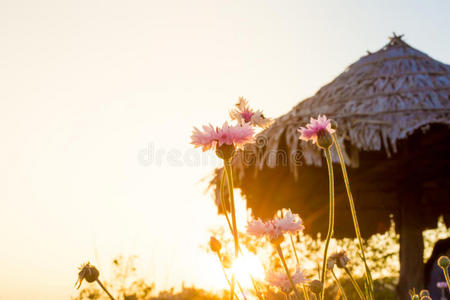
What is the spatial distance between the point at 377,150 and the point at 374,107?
48cm

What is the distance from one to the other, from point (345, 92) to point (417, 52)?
4.94ft

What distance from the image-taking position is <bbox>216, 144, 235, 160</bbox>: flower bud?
1100 mm

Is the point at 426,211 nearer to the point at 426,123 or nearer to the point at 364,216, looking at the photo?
the point at 364,216

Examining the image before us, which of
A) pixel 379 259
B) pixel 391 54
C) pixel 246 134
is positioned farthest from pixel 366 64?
pixel 246 134

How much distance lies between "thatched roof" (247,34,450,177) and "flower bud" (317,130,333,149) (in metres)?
3.28

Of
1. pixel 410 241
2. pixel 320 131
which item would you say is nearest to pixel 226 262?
pixel 320 131

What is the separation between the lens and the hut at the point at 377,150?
495 cm

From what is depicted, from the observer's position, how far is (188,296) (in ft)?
23.8

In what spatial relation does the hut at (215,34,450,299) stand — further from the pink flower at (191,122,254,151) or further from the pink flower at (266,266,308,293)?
the pink flower at (191,122,254,151)

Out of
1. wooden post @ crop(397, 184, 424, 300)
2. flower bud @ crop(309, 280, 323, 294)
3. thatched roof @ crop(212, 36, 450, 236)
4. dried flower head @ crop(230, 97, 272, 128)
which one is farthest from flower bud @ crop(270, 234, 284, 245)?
wooden post @ crop(397, 184, 424, 300)

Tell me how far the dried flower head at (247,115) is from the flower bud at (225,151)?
1.18ft

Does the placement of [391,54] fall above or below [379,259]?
above

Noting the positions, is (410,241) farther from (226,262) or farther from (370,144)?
(226,262)

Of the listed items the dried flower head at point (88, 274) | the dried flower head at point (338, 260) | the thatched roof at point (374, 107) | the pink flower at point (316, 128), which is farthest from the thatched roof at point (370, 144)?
the dried flower head at point (88, 274)
